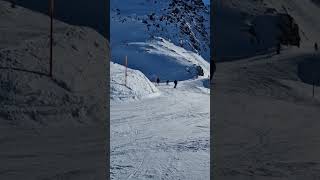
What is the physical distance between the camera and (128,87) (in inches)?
507

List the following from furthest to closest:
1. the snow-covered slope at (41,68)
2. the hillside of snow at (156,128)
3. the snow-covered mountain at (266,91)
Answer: the hillside of snow at (156,128), the snow-covered mountain at (266,91), the snow-covered slope at (41,68)

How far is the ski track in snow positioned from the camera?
427cm

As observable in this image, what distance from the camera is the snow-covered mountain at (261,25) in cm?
418

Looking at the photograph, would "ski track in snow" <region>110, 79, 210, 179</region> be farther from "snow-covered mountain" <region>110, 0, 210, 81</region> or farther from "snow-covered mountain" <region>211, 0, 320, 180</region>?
"snow-covered mountain" <region>110, 0, 210, 81</region>

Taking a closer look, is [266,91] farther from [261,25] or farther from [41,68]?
[41,68]

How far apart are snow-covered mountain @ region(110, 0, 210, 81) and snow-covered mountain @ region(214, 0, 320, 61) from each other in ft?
87.9

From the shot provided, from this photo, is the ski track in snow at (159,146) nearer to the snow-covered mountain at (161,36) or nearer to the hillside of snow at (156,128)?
the hillside of snow at (156,128)

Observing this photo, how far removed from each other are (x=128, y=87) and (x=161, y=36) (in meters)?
36.7

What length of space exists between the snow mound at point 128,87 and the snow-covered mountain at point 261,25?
24.7ft

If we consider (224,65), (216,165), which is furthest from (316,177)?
(224,65)

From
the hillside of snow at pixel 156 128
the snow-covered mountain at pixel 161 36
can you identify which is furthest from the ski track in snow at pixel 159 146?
the snow-covered mountain at pixel 161 36

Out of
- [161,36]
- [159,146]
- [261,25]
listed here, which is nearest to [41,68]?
[261,25]

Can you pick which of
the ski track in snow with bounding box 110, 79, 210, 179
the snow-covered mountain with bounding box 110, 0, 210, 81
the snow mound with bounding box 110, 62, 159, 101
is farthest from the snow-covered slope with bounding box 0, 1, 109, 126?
the snow-covered mountain with bounding box 110, 0, 210, 81

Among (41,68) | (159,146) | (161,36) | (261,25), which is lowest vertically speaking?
(159,146)
